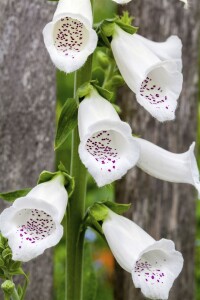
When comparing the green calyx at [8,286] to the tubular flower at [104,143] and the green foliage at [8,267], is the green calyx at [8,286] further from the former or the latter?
the tubular flower at [104,143]

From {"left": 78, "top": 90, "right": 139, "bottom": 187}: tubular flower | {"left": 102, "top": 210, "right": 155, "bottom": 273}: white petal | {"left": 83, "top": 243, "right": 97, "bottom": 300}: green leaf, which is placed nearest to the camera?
{"left": 78, "top": 90, "right": 139, "bottom": 187}: tubular flower

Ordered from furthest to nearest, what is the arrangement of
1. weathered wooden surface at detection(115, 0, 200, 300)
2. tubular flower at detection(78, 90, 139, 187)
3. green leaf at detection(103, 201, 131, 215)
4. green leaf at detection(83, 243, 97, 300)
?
1. weathered wooden surface at detection(115, 0, 200, 300)
2. green leaf at detection(83, 243, 97, 300)
3. green leaf at detection(103, 201, 131, 215)
4. tubular flower at detection(78, 90, 139, 187)

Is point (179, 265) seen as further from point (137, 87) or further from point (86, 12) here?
point (86, 12)

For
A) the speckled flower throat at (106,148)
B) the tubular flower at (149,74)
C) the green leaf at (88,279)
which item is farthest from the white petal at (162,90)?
the green leaf at (88,279)

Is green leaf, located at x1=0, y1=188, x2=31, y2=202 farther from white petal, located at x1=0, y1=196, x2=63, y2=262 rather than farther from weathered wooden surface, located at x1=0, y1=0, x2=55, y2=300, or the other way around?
weathered wooden surface, located at x1=0, y1=0, x2=55, y2=300

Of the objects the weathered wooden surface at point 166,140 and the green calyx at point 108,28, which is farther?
the weathered wooden surface at point 166,140

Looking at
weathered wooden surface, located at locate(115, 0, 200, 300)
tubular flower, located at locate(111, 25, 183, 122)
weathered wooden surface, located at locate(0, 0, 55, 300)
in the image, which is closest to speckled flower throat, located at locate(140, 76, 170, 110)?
tubular flower, located at locate(111, 25, 183, 122)
